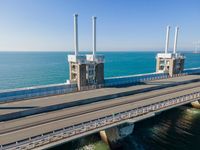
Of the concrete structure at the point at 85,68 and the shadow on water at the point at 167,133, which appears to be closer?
the shadow on water at the point at 167,133

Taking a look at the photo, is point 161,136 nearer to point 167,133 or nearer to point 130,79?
point 167,133

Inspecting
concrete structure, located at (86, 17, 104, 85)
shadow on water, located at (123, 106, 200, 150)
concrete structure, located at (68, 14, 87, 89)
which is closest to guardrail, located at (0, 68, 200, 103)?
concrete structure, located at (68, 14, 87, 89)

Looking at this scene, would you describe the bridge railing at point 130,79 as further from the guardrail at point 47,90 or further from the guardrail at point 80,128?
the guardrail at point 80,128

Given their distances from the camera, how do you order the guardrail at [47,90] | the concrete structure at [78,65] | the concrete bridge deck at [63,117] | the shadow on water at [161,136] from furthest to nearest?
the concrete structure at [78,65], the guardrail at [47,90], the shadow on water at [161,136], the concrete bridge deck at [63,117]

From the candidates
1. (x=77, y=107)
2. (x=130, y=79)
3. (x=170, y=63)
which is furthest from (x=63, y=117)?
(x=170, y=63)

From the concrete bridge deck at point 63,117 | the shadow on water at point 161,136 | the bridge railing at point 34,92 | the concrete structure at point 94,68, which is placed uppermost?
the concrete structure at point 94,68

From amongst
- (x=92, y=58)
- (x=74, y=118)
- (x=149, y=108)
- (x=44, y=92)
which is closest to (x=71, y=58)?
(x=92, y=58)

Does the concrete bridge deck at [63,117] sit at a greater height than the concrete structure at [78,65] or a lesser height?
lesser

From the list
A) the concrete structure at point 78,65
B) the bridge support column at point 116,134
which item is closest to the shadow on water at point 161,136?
the bridge support column at point 116,134
